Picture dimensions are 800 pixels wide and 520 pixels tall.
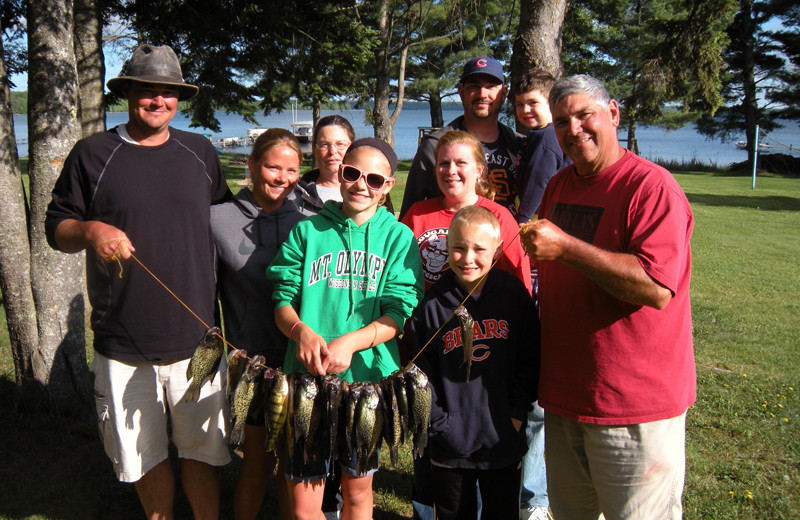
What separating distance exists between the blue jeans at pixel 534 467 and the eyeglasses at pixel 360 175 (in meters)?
1.94

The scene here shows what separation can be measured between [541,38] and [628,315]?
13.8ft

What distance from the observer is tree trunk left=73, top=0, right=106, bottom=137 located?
6.16 m

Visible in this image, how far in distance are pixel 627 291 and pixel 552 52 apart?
13.9 ft

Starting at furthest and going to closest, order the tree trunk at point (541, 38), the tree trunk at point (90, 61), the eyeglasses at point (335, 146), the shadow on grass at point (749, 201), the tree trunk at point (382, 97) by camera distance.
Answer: the tree trunk at point (382, 97), the shadow on grass at point (749, 201), the tree trunk at point (90, 61), the tree trunk at point (541, 38), the eyeglasses at point (335, 146)

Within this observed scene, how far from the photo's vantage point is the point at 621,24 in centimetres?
3984

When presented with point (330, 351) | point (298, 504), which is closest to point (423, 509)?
point (298, 504)

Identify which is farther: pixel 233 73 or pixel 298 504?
pixel 233 73

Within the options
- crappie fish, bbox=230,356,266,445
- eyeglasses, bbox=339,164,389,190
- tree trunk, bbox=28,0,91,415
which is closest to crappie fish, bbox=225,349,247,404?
crappie fish, bbox=230,356,266,445

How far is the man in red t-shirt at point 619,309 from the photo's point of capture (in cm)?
246

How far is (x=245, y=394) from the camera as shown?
9.79ft

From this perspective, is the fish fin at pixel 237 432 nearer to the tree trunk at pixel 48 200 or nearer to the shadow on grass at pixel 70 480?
the shadow on grass at pixel 70 480

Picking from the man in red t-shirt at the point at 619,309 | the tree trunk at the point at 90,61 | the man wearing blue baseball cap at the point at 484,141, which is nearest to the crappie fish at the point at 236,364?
the man wearing blue baseball cap at the point at 484,141

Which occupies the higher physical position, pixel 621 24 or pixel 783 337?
pixel 621 24

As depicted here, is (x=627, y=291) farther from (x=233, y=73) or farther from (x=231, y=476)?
(x=233, y=73)
